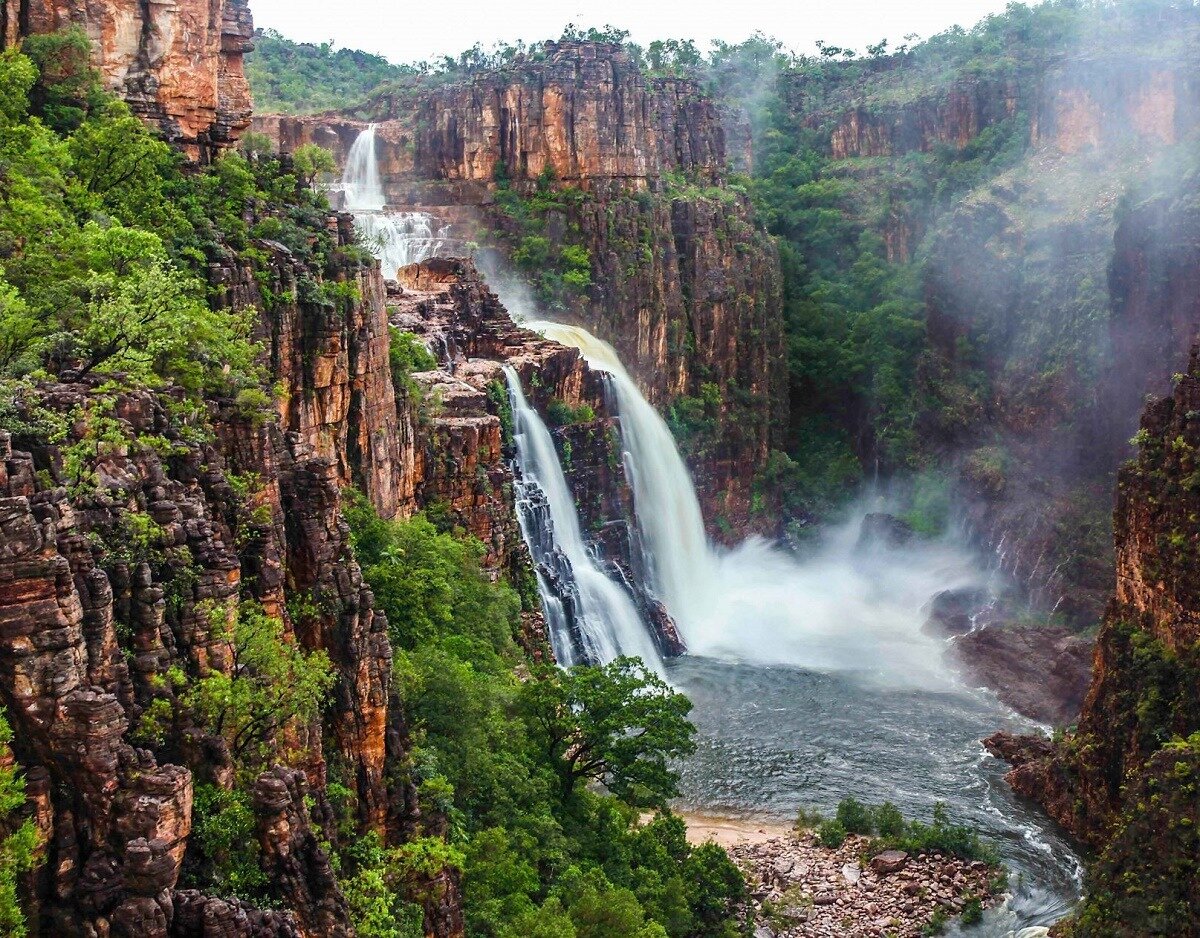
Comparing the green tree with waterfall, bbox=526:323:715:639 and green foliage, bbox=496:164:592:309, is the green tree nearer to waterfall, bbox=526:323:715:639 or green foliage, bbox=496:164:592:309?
waterfall, bbox=526:323:715:639

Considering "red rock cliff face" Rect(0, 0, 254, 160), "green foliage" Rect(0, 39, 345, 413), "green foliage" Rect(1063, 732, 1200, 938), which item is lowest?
"green foliage" Rect(1063, 732, 1200, 938)

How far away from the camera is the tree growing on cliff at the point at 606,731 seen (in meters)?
25.0

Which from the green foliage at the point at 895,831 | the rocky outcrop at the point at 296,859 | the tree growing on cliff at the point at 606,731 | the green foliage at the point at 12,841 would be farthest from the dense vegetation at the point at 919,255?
the green foliage at the point at 12,841

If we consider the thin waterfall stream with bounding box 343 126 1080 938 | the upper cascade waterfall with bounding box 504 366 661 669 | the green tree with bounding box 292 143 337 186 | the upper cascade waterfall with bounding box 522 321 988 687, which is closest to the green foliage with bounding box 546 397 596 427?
the upper cascade waterfall with bounding box 504 366 661 669

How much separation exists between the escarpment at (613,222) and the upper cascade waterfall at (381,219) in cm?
67

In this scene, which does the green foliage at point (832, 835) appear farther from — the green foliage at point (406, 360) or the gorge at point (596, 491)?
the green foliage at point (406, 360)

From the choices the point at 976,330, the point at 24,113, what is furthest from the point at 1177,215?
the point at 24,113

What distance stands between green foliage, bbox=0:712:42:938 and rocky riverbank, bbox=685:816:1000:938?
17524 millimetres

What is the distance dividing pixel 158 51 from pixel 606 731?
16.0 metres

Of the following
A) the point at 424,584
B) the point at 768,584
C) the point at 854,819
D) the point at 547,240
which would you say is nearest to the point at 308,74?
the point at 547,240

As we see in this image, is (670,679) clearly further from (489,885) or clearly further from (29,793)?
(29,793)

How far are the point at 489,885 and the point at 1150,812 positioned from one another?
13130mm

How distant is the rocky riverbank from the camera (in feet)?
85.4

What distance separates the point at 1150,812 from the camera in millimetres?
24562
